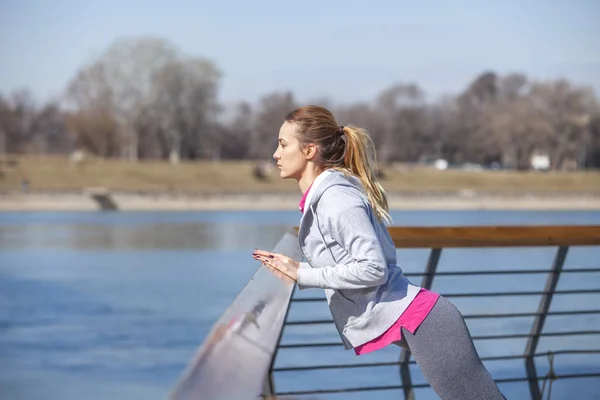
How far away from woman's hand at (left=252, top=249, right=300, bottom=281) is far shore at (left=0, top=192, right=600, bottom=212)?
115 ft

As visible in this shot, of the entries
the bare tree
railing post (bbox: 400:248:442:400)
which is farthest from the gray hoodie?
the bare tree

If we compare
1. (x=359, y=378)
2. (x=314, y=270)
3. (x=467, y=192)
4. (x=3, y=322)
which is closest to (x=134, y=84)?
(x=467, y=192)

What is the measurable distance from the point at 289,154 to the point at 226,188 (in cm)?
4012

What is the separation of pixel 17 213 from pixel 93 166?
32.3 feet

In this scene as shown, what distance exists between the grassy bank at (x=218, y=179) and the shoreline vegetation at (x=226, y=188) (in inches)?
1.5

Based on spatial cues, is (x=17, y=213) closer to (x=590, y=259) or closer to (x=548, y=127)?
(x=590, y=259)

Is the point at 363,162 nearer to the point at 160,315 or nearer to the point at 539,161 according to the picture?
the point at 160,315

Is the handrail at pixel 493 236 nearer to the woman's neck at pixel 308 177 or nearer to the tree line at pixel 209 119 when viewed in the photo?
the woman's neck at pixel 308 177

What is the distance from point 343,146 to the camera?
188 centimetres

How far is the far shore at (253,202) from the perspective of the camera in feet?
120

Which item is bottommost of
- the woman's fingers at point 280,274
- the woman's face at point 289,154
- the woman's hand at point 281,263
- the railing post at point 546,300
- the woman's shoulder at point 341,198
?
the railing post at point 546,300

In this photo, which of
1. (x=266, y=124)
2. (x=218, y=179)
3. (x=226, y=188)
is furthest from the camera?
(x=266, y=124)

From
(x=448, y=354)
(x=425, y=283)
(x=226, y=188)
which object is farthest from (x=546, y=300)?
(x=226, y=188)

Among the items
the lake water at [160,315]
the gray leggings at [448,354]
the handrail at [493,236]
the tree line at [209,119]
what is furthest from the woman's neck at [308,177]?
the tree line at [209,119]
